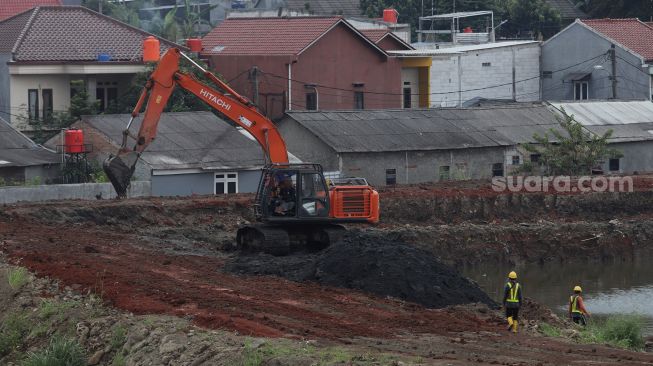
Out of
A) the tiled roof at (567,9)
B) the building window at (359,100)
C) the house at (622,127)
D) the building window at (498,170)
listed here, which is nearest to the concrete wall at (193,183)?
the building window at (498,170)

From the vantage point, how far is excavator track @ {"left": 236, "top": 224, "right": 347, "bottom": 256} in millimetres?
32000

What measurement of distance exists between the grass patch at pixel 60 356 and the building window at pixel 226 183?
27.5 m

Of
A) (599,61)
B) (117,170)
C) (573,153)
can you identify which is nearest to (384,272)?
(117,170)

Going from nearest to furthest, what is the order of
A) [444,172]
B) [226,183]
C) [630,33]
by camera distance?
[226,183], [444,172], [630,33]

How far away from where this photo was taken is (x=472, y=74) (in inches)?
2702

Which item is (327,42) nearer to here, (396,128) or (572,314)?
(396,128)

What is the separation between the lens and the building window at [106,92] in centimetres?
5856

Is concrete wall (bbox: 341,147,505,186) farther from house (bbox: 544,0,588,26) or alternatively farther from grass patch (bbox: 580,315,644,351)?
house (bbox: 544,0,588,26)

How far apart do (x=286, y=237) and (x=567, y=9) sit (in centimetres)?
6223

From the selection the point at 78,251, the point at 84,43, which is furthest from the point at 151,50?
the point at 78,251

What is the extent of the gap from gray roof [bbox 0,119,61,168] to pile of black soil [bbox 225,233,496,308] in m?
19.3

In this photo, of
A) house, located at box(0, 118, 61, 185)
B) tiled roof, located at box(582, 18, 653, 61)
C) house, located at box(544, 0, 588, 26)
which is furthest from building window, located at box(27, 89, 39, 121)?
house, located at box(544, 0, 588, 26)

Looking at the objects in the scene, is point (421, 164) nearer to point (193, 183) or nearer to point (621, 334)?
point (193, 183)

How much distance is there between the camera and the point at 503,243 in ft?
136
